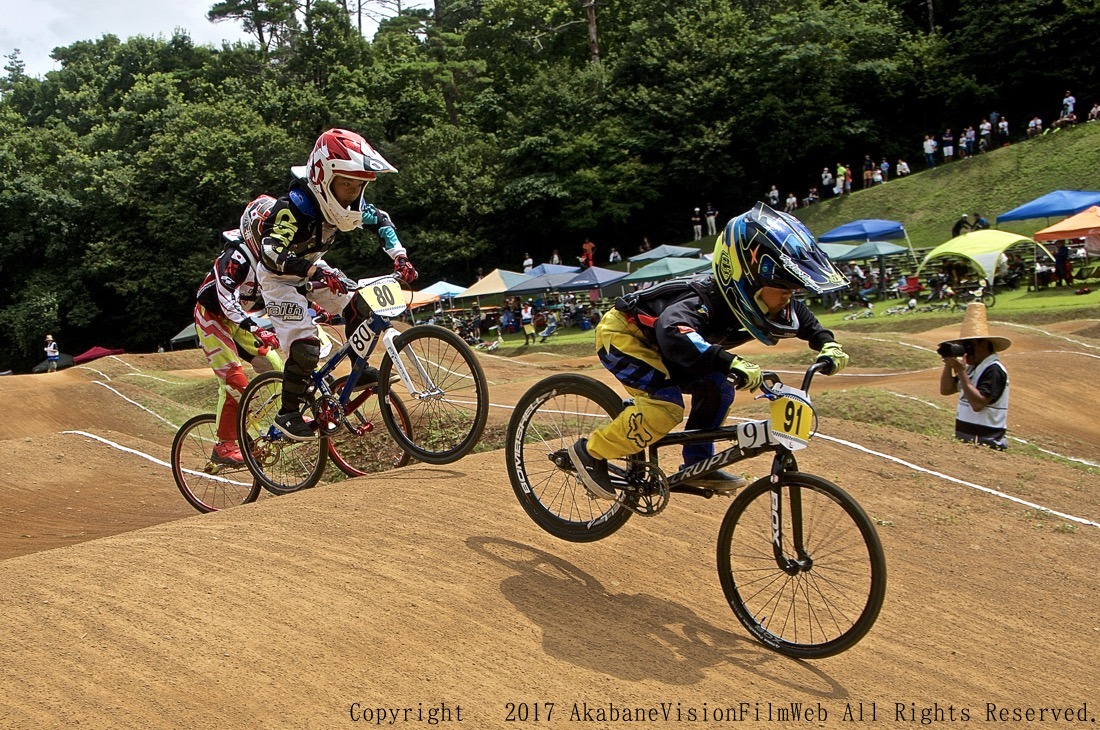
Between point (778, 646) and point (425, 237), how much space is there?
173 feet

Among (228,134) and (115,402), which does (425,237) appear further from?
(115,402)

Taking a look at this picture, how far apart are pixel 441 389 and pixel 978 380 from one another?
273 inches

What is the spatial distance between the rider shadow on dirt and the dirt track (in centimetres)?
2

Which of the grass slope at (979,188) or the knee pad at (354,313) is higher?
the grass slope at (979,188)

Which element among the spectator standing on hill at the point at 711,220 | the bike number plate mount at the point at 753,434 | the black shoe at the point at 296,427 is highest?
the spectator standing on hill at the point at 711,220

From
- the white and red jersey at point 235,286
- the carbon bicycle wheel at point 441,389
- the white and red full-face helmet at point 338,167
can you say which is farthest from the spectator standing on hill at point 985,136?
the white and red full-face helmet at point 338,167

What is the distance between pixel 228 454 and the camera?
9469mm

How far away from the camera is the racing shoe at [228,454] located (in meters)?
9.43

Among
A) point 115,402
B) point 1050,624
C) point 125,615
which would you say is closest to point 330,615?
point 125,615

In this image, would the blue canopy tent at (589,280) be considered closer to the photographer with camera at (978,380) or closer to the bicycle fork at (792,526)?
the photographer with camera at (978,380)

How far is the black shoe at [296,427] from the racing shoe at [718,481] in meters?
3.82

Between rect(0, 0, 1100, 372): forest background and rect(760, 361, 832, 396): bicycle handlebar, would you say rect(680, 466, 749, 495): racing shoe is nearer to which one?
rect(760, 361, 832, 396): bicycle handlebar

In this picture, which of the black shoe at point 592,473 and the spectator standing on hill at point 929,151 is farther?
the spectator standing on hill at point 929,151

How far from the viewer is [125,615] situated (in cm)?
523
